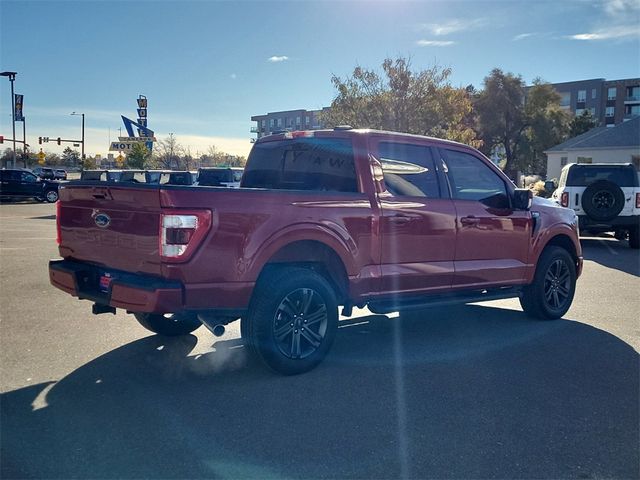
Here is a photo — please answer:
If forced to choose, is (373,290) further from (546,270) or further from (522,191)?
(546,270)

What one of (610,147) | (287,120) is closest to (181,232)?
(610,147)

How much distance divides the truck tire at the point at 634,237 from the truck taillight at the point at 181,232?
12.6 meters

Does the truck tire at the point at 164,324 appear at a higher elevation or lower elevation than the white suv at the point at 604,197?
lower

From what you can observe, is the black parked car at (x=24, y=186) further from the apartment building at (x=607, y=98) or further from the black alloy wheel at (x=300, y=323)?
the apartment building at (x=607, y=98)

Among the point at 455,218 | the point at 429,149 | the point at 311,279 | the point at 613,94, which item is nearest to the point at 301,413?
the point at 311,279

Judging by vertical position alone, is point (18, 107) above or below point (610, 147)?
above

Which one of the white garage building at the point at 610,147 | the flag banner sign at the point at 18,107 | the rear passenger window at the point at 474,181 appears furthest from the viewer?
the flag banner sign at the point at 18,107

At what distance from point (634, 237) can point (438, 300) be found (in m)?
10.2

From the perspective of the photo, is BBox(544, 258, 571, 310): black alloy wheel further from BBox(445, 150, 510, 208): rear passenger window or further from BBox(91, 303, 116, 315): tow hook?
BBox(91, 303, 116, 315): tow hook

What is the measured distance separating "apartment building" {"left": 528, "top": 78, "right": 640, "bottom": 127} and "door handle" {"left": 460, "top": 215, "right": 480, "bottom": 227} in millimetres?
88308

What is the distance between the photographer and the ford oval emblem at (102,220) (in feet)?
14.9

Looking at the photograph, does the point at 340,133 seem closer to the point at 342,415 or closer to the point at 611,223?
the point at 342,415

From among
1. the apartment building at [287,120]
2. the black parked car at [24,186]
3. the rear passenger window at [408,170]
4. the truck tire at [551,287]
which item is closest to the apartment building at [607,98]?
the apartment building at [287,120]

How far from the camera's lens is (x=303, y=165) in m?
5.83
